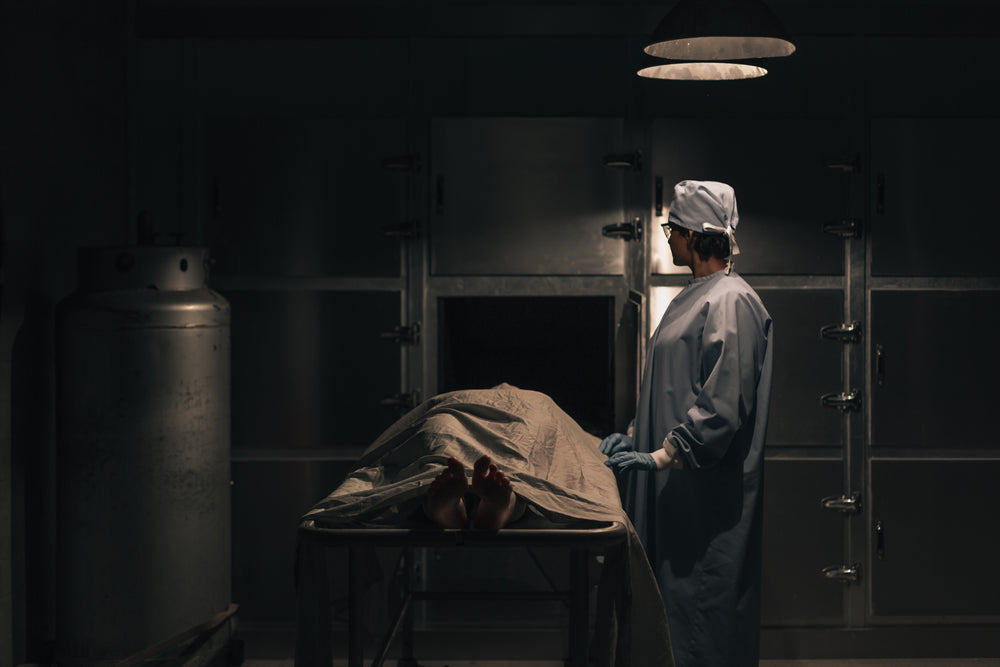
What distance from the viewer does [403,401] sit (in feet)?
10.8

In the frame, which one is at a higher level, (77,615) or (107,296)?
(107,296)

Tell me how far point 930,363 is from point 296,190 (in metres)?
2.21

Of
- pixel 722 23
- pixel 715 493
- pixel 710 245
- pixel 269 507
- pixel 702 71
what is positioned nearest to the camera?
pixel 722 23

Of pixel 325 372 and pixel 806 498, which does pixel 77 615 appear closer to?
pixel 325 372

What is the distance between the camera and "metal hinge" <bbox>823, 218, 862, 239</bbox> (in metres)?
3.24

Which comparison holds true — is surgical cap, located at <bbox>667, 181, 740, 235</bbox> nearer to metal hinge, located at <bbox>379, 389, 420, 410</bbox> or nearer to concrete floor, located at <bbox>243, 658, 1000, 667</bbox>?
metal hinge, located at <bbox>379, 389, 420, 410</bbox>

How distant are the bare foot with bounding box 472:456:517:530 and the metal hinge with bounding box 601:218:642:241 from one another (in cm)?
156

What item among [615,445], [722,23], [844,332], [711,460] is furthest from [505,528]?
[844,332]

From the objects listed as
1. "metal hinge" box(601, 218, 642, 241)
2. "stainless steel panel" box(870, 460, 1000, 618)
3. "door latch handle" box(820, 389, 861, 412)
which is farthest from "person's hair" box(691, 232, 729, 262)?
"stainless steel panel" box(870, 460, 1000, 618)

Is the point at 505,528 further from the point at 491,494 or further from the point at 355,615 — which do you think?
the point at 355,615

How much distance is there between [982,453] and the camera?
10.9 ft

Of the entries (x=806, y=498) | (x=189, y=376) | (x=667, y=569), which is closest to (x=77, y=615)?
(x=189, y=376)

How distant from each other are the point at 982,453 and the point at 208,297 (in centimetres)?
258

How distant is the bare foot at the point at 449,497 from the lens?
1.85m
